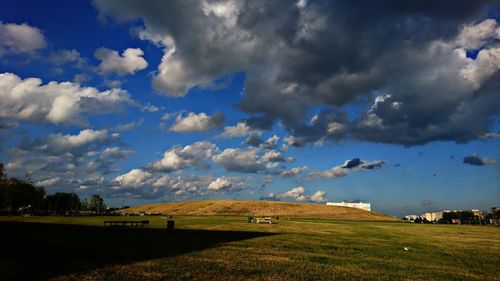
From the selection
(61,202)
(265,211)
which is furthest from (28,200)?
(265,211)

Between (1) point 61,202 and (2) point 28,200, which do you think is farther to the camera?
(1) point 61,202

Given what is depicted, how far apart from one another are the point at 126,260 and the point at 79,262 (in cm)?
230

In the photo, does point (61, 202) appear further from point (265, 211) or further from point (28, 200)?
point (265, 211)

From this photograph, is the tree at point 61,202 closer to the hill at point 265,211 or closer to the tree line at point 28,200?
the tree line at point 28,200

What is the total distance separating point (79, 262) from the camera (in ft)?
62.9

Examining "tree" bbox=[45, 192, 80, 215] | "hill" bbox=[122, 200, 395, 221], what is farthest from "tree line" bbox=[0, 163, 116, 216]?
"hill" bbox=[122, 200, 395, 221]

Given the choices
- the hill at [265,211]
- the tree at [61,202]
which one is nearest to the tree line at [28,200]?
the tree at [61,202]

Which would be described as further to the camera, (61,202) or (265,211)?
(61,202)

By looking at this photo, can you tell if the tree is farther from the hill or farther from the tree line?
the hill

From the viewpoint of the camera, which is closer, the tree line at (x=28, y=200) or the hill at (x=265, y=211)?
the tree line at (x=28, y=200)

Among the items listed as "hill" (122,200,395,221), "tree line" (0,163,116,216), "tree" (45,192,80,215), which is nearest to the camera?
"tree line" (0,163,116,216)

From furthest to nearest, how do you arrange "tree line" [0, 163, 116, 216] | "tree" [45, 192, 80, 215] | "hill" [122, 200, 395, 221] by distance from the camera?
1. "tree" [45, 192, 80, 215]
2. "hill" [122, 200, 395, 221]
3. "tree line" [0, 163, 116, 216]

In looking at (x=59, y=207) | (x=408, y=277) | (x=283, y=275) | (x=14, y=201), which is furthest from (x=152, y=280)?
(x=59, y=207)

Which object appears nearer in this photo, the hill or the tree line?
the tree line
